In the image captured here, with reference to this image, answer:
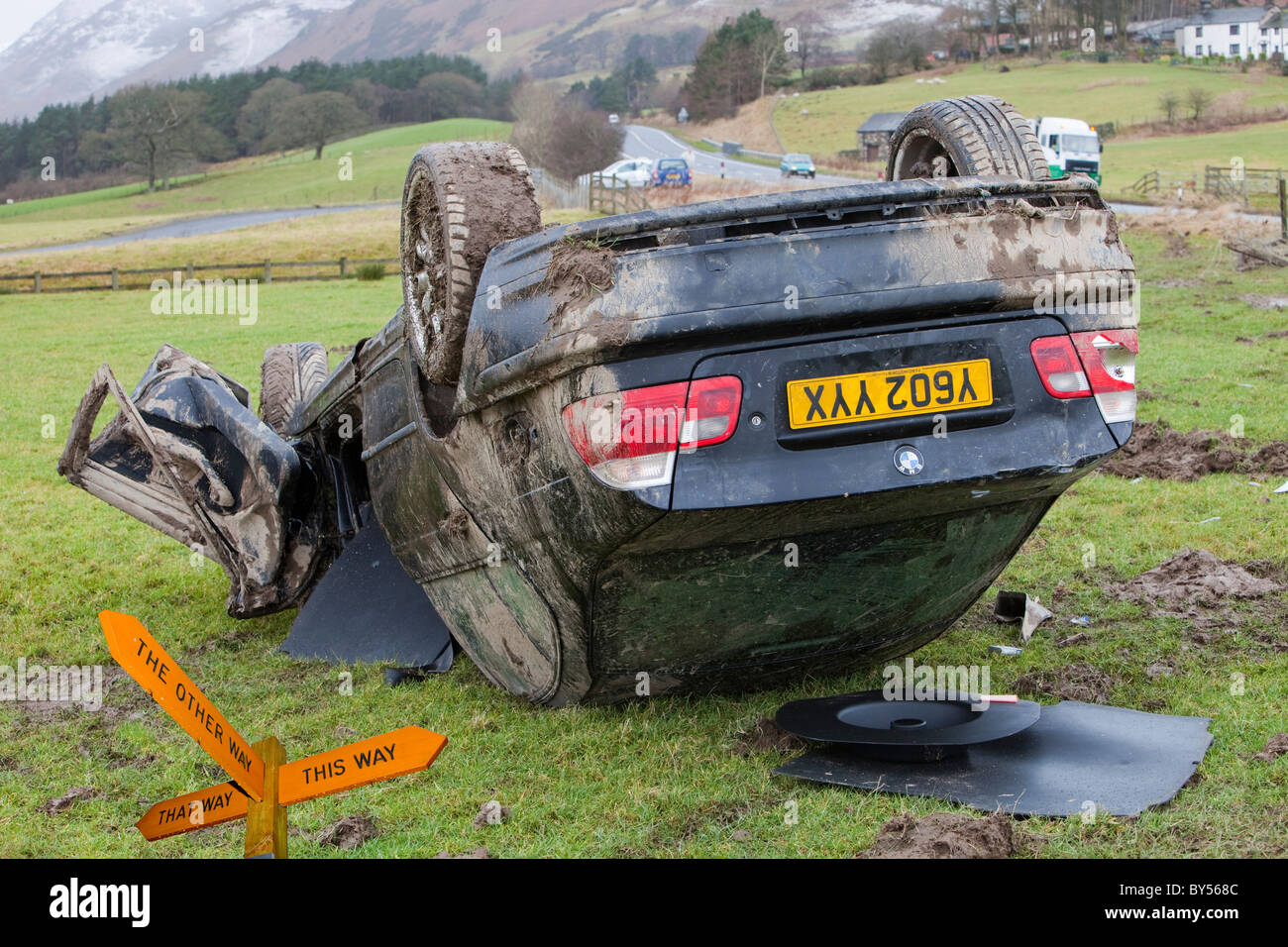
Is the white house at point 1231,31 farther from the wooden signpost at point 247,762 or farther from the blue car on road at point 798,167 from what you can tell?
the wooden signpost at point 247,762

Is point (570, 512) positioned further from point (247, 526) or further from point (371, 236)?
point (371, 236)

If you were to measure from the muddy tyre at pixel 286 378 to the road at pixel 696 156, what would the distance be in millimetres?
35130

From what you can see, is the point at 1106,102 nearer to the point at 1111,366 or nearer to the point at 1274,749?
the point at 1274,749

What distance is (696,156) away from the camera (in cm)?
6869

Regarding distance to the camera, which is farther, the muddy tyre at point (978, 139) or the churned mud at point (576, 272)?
the muddy tyre at point (978, 139)

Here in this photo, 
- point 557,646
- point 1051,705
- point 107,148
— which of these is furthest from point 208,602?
point 107,148

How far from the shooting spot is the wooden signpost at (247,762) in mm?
2324

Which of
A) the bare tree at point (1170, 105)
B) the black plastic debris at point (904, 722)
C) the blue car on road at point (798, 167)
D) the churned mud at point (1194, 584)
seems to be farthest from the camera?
the bare tree at point (1170, 105)

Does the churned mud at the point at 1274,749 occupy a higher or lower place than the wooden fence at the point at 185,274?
A: lower

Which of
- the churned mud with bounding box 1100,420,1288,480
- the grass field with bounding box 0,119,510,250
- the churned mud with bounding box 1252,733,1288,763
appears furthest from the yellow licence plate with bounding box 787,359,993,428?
the grass field with bounding box 0,119,510,250

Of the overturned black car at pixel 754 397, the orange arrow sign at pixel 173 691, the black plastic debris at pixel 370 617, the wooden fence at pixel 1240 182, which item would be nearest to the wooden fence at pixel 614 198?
the wooden fence at pixel 1240 182

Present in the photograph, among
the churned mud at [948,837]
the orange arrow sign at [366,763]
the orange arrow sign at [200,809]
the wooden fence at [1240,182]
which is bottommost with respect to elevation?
the churned mud at [948,837]

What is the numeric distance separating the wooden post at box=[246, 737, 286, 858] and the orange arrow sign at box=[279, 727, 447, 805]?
0.15 feet
